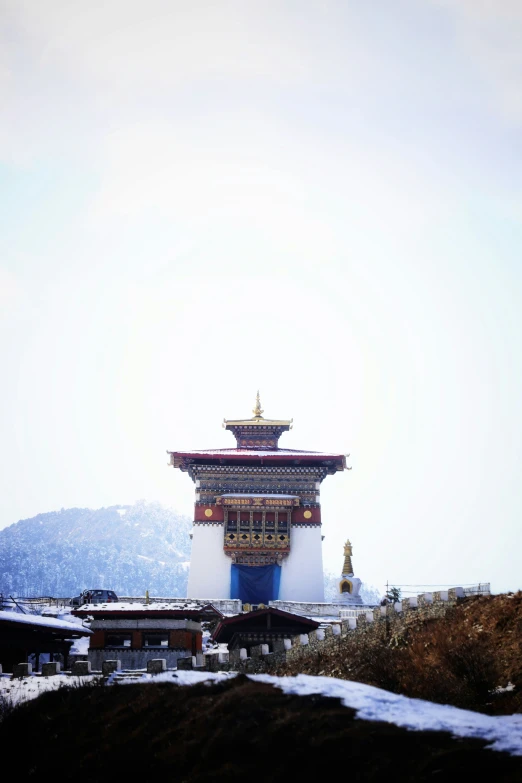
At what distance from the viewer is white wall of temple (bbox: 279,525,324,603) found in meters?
51.1

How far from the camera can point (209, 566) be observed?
5194cm

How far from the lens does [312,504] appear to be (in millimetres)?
53531

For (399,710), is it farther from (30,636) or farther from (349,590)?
(349,590)

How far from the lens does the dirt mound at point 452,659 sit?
1905 cm

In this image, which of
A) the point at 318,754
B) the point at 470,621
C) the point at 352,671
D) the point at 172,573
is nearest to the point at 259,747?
the point at 318,754

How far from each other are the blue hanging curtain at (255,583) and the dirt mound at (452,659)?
2186 cm

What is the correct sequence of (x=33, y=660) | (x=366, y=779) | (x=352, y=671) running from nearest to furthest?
(x=366, y=779) < (x=352, y=671) < (x=33, y=660)

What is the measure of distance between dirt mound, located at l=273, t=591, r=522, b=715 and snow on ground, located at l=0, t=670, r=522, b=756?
6.69 feet

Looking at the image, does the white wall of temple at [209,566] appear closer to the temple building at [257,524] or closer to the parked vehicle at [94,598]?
the temple building at [257,524]

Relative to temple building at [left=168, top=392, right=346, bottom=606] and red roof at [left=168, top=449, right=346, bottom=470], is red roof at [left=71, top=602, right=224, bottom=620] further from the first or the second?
red roof at [left=168, top=449, right=346, bottom=470]

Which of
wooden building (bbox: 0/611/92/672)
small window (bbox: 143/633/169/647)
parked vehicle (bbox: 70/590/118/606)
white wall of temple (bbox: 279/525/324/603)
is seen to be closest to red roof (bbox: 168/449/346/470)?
white wall of temple (bbox: 279/525/324/603)

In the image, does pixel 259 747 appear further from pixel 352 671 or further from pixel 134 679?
A: pixel 352 671

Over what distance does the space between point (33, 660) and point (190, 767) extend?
21162mm

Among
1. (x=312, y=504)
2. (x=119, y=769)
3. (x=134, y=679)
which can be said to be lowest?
(x=119, y=769)
